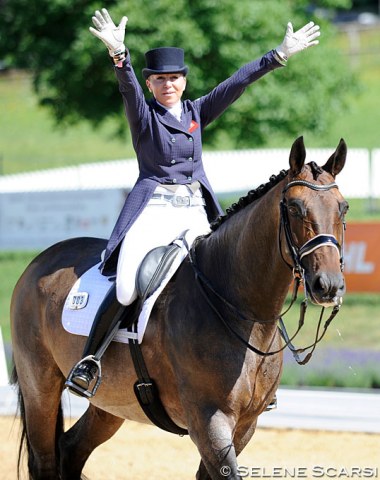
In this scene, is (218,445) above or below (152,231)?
below

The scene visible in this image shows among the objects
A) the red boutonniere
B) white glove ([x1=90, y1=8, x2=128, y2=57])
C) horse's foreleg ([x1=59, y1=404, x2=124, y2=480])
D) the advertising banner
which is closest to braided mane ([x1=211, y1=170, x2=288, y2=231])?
the red boutonniere

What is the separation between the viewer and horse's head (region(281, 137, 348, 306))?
4.12 meters

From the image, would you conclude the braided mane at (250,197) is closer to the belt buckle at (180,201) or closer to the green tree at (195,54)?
the belt buckle at (180,201)

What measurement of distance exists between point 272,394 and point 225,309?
537 millimetres

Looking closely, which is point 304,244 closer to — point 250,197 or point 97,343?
point 250,197

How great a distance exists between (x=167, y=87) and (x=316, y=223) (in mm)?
1474

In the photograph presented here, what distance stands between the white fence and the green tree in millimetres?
1654

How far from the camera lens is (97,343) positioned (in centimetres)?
525

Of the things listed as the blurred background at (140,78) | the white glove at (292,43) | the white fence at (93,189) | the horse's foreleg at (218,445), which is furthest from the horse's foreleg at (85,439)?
the white fence at (93,189)

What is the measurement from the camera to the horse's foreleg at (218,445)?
15.2 feet

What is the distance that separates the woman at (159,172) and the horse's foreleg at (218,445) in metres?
0.82

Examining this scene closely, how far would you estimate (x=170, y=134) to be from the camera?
5.24 metres

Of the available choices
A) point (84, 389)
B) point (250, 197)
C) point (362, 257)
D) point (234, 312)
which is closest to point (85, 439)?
point (84, 389)

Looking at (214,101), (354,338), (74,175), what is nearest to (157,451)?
(214,101)
